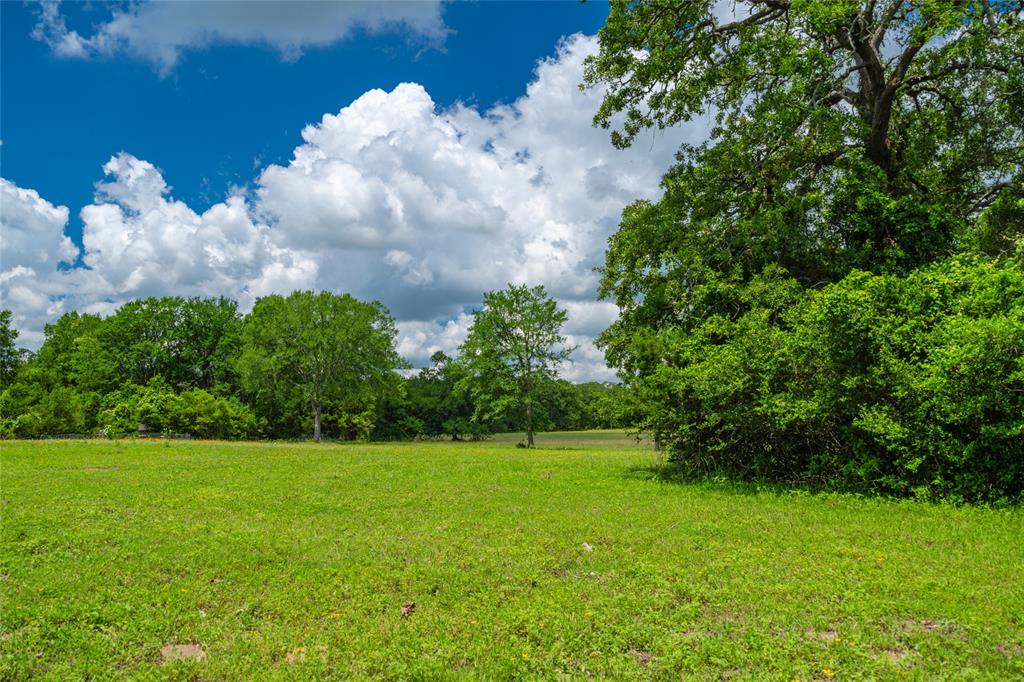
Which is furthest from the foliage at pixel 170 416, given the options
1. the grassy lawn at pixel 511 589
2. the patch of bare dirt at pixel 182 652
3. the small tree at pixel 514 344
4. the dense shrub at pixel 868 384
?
the patch of bare dirt at pixel 182 652

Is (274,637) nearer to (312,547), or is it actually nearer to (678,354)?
(312,547)

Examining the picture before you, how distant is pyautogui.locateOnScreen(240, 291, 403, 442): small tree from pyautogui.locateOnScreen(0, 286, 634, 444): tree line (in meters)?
0.11

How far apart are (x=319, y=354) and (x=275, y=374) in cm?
419

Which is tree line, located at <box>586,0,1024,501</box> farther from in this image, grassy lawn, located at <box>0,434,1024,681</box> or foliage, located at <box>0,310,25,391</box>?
foliage, located at <box>0,310,25,391</box>

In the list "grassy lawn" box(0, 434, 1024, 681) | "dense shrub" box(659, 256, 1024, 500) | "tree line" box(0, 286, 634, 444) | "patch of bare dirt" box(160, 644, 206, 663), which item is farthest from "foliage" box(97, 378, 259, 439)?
"patch of bare dirt" box(160, 644, 206, 663)

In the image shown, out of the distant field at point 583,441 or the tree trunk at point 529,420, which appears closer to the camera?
the distant field at point 583,441

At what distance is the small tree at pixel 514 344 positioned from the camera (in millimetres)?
49938

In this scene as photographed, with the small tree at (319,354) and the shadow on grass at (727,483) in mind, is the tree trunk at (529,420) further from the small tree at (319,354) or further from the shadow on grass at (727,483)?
the shadow on grass at (727,483)

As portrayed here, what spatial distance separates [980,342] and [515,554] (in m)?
9.86

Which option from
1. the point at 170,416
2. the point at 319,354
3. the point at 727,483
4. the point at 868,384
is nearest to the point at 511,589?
the point at 868,384

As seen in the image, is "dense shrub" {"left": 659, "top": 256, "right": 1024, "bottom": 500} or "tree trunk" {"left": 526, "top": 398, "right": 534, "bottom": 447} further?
"tree trunk" {"left": 526, "top": 398, "right": 534, "bottom": 447}

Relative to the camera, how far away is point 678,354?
1673cm

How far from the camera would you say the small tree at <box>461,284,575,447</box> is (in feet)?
164

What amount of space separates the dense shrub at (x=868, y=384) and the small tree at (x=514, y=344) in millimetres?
33023
